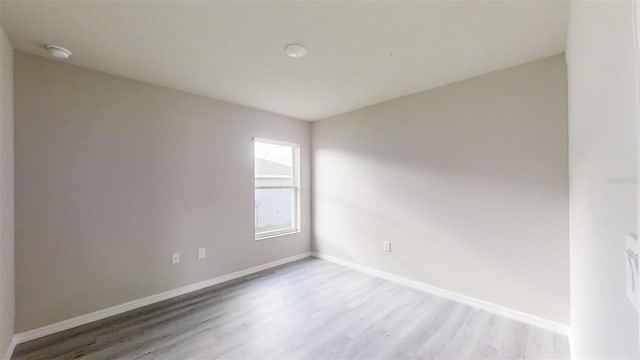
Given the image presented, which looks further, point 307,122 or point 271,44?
point 307,122

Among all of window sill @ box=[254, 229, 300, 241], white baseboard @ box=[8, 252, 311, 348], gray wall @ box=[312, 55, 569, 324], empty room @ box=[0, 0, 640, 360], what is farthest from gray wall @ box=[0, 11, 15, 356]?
gray wall @ box=[312, 55, 569, 324]

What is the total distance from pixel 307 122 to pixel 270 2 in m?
2.90

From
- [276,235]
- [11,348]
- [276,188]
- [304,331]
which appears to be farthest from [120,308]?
[276,188]

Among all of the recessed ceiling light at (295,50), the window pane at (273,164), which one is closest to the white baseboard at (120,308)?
the window pane at (273,164)

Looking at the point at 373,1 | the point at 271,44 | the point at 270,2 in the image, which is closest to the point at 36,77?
the point at 271,44

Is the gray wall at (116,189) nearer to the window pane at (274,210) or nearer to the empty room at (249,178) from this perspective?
the empty room at (249,178)

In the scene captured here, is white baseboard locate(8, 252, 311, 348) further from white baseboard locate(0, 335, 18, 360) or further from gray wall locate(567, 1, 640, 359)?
gray wall locate(567, 1, 640, 359)

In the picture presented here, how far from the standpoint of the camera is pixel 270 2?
5.47ft

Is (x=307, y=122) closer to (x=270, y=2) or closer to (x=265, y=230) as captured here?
(x=265, y=230)

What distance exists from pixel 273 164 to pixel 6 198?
9.07 ft

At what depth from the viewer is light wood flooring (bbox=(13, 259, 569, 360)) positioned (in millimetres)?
2045

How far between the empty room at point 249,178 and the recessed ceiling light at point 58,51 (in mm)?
20

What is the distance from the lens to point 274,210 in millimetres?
4230

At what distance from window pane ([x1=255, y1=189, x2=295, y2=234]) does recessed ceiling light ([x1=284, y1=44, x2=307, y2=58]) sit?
2.17 metres
